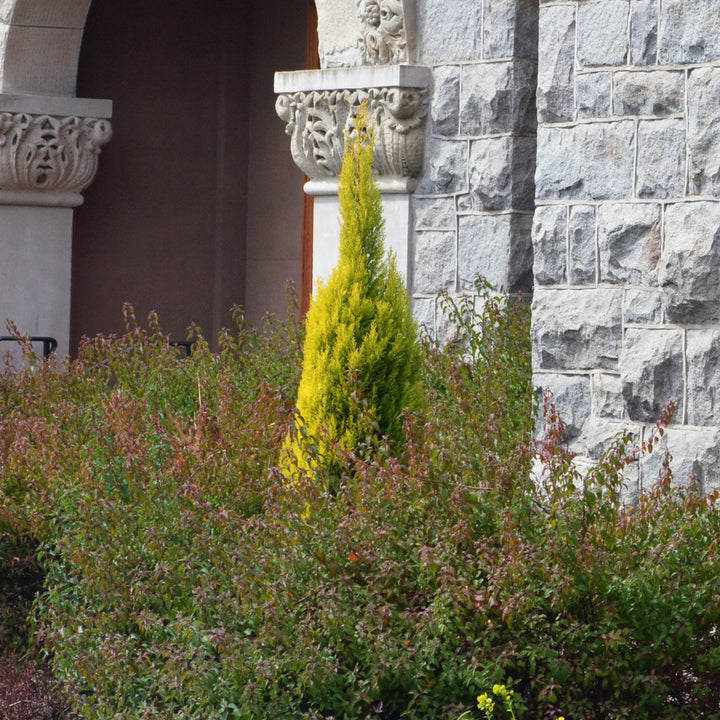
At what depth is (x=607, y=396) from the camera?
4.77m

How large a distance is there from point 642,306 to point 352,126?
2.31 m

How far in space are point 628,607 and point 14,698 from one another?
1969mm

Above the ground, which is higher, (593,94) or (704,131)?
(593,94)

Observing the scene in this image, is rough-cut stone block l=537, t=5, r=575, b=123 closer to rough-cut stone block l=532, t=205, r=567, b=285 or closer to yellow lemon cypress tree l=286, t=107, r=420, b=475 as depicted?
rough-cut stone block l=532, t=205, r=567, b=285

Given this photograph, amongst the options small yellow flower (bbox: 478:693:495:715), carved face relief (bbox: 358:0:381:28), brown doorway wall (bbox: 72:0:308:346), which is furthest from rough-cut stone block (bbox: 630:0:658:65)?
brown doorway wall (bbox: 72:0:308:346)

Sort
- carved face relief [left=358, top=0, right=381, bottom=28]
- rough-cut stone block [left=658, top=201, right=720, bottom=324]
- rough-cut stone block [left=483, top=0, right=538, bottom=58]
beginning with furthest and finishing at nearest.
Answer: carved face relief [left=358, top=0, right=381, bottom=28]
rough-cut stone block [left=483, top=0, right=538, bottom=58]
rough-cut stone block [left=658, top=201, right=720, bottom=324]

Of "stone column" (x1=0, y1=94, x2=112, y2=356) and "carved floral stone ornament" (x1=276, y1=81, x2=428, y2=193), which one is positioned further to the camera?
"stone column" (x1=0, y1=94, x2=112, y2=356)

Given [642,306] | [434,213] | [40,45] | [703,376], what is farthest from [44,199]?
[703,376]

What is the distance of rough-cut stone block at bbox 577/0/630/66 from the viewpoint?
185 inches

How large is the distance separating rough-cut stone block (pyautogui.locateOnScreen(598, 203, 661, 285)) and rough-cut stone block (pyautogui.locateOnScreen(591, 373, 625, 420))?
0.35 m

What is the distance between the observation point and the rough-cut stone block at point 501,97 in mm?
→ 5996

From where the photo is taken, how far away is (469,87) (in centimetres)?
615

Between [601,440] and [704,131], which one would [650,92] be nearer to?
[704,131]

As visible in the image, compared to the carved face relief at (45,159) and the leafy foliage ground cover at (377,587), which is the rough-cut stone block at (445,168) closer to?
the leafy foliage ground cover at (377,587)
